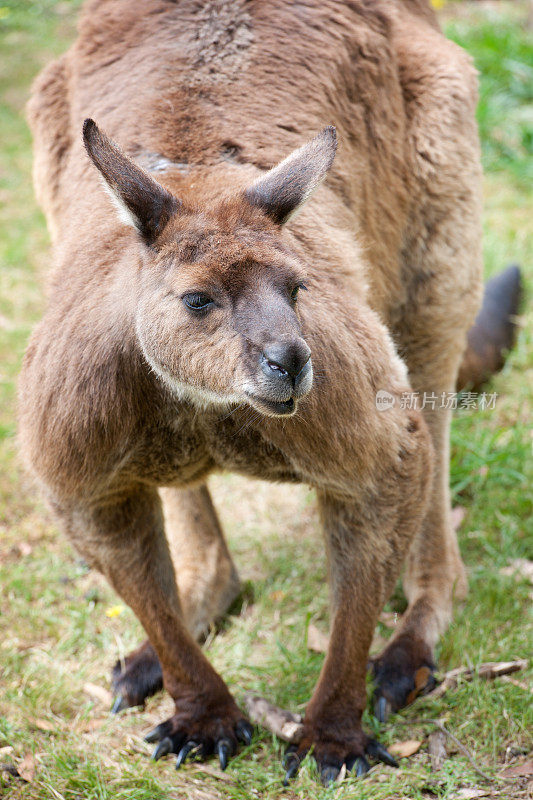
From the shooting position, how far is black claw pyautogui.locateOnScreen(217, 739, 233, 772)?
3916 mm

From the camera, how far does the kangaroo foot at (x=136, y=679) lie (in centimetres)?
436

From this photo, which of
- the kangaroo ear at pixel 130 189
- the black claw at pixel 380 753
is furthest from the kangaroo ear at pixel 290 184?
the black claw at pixel 380 753

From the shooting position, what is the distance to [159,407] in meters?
3.43

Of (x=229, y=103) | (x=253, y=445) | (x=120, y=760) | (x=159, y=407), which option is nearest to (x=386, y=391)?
(x=253, y=445)

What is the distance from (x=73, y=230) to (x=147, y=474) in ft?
3.27

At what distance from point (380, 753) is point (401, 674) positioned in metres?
0.47

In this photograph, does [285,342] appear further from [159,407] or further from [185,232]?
[159,407]

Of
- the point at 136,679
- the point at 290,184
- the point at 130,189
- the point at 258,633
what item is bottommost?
the point at 258,633

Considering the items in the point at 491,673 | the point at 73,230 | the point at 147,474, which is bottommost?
the point at 491,673

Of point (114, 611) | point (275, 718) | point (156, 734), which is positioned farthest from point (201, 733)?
point (114, 611)

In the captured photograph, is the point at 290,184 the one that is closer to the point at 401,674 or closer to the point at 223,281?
the point at 223,281

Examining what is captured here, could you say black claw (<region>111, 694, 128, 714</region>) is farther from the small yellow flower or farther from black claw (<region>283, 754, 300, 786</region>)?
black claw (<region>283, 754, 300, 786</region>)

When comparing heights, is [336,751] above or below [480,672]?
above

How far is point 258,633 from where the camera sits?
189 inches
